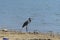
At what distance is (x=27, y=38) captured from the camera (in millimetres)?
12945

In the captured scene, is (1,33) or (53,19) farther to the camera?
(53,19)

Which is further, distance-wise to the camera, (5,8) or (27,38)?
(5,8)

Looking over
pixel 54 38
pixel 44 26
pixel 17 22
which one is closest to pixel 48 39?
pixel 54 38

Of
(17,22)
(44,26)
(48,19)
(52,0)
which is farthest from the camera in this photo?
(52,0)

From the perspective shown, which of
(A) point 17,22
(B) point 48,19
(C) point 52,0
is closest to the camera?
(A) point 17,22

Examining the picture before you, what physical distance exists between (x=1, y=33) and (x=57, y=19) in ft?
21.6

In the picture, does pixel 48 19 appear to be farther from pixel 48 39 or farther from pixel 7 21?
pixel 48 39

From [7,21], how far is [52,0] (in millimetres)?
12660

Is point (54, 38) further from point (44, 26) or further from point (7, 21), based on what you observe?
point (7, 21)

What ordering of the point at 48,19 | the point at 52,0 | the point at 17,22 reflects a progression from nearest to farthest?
the point at 17,22 < the point at 48,19 < the point at 52,0

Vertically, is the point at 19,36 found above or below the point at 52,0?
below

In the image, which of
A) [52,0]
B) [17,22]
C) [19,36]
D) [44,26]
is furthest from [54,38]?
[52,0]

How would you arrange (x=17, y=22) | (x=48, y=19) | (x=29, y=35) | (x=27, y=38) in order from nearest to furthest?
1. (x=27, y=38)
2. (x=29, y=35)
3. (x=17, y=22)
4. (x=48, y=19)

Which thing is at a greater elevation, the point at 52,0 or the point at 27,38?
→ the point at 52,0
